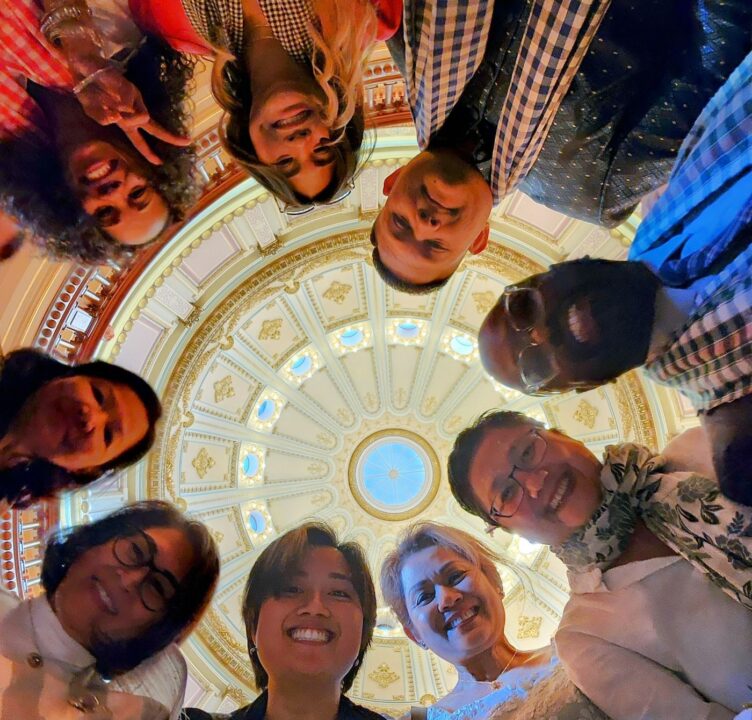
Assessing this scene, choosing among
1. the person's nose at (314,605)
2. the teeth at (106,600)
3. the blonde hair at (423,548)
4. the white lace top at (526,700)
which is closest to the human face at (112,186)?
the teeth at (106,600)

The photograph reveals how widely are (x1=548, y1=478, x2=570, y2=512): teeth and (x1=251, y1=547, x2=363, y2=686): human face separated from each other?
1.23 m

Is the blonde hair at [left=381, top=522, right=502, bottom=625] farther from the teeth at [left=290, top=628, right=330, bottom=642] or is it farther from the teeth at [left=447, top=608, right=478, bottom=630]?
the teeth at [left=290, top=628, right=330, bottom=642]

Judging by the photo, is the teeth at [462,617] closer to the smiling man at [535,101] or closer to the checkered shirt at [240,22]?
the smiling man at [535,101]

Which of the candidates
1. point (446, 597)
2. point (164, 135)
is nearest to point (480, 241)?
point (164, 135)

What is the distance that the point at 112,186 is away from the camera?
109 inches

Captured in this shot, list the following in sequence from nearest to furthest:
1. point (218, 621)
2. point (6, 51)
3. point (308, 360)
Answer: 1. point (6, 51)
2. point (218, 621)
3. point (308, 360)

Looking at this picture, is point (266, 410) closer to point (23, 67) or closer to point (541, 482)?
point (541, 482)

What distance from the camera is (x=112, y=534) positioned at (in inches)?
122

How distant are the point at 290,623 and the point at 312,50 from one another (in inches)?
111

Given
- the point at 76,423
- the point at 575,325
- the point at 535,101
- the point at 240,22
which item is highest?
the point at 240,22

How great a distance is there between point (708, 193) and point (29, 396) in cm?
332

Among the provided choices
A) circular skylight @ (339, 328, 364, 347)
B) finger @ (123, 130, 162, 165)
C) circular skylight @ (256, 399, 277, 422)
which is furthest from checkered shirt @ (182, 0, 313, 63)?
circular skylight @ (256, 399, 277, 422)

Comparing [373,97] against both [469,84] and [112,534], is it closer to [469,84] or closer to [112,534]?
[469,84]

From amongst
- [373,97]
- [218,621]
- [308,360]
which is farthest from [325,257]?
[218,621]
